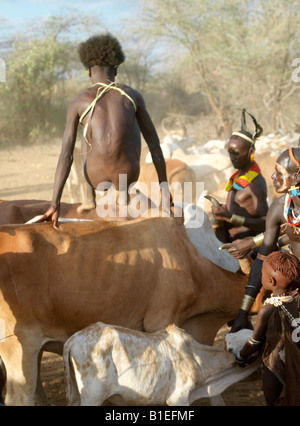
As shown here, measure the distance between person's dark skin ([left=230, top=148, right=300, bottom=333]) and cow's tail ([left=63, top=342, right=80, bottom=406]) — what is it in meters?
1.17

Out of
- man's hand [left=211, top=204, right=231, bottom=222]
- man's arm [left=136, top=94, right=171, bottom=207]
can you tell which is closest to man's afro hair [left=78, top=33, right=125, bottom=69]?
man's arm [left=136, top=94, right=171, bottom=207]

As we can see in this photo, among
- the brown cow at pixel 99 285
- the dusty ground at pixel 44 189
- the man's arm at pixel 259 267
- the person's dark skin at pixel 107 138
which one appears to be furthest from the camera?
the dusty ground at pixel 44 189

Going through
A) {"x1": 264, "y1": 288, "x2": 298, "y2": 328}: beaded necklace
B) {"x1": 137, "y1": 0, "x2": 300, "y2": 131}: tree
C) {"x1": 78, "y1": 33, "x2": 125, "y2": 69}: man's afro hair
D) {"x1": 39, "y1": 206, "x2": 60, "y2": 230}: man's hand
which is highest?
{"x1": 137, "y1": 0, "x2": 300, "y2": 131}: tree

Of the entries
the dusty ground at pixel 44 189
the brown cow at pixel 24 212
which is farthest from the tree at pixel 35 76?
the brown cow at pixel 24 212

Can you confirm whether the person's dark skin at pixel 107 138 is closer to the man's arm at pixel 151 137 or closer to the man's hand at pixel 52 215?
the man's arm at pixel 151 137

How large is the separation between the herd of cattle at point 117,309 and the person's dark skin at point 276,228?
188 mm

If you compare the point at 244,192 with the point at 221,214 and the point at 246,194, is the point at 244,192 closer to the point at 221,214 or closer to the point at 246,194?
the point at 246,194

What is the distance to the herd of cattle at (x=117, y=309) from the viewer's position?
3.18m

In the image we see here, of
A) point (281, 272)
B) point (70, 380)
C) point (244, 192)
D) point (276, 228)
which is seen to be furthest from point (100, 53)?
point (70, 380)

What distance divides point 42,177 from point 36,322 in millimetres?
13002

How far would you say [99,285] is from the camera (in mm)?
3457

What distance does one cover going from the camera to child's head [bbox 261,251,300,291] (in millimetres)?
3111

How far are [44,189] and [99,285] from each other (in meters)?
10.9

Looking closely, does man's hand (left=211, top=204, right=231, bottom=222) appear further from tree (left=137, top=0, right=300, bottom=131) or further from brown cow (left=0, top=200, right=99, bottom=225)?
tree (left=137, top=0, right=300, bottom=131)
